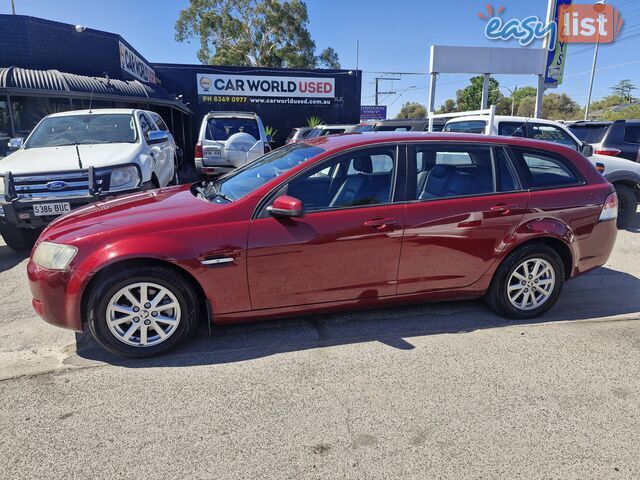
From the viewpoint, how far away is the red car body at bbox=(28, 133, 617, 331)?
3.12 m

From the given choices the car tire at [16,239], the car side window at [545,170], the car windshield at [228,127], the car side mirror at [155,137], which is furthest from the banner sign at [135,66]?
the car side window at [545,170]

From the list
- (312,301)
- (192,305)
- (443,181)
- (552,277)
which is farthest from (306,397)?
(552,277)

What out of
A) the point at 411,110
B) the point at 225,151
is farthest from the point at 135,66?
the point at 411,110

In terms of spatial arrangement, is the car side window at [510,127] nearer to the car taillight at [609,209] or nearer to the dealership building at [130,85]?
the car taillight at [609,209]

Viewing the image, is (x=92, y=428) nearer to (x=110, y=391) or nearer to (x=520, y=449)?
(x=110, y=391)

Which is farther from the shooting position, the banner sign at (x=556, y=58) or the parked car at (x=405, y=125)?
the banner sign at (x=556, y=58)

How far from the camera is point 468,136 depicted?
3906 millimetres

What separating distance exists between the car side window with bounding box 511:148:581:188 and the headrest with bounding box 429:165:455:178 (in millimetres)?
607

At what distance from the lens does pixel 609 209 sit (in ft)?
13.4

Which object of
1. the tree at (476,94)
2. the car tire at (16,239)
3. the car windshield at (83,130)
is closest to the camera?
the car tire at (16,239)

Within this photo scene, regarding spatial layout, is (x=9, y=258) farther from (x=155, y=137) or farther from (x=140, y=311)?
(x=140, y=311)

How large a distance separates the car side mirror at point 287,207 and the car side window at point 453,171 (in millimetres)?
1073

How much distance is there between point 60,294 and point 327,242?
1.91 metres

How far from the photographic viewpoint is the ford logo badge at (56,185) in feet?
17.4
